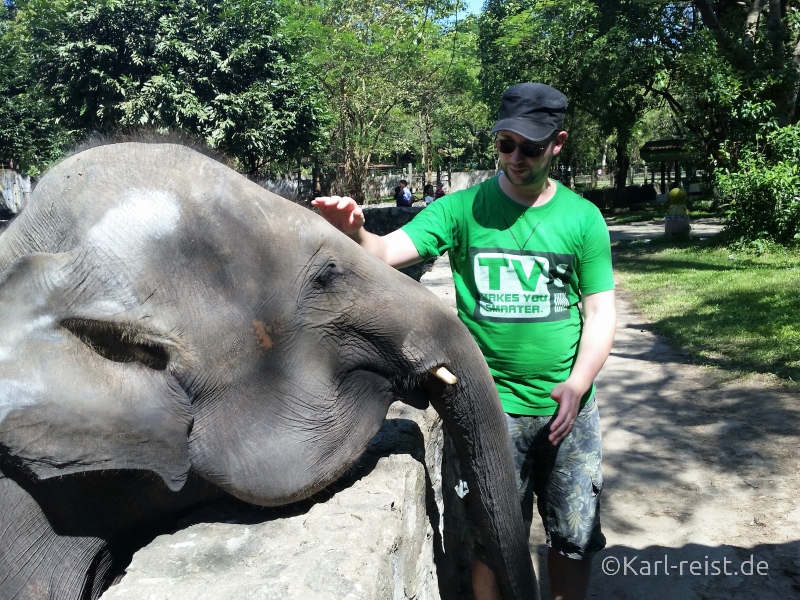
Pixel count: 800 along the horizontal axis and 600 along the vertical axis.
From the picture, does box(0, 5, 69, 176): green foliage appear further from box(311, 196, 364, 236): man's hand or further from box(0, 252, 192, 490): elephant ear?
box(0, 252, 192, 490): elephant ear

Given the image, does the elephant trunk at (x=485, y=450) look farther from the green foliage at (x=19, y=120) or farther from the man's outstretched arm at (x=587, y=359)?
the green foliage at (x=19, y=120)

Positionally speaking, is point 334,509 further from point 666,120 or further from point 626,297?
point 666,120

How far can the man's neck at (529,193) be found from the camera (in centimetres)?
260

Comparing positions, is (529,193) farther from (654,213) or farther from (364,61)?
(654,213)

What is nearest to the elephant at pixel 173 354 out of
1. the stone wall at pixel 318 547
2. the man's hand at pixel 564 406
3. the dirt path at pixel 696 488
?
the stone wall at pixel 318 547

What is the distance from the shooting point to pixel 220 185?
2016 mm

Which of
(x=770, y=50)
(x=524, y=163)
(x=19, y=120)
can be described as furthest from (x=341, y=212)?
(x=19, y=120)

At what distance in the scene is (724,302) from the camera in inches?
355

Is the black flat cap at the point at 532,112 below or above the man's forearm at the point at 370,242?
above

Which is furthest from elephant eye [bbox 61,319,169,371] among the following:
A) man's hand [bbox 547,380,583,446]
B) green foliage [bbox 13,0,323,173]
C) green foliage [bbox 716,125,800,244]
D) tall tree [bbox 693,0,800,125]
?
tall tree [bbox 693,0,800,125]

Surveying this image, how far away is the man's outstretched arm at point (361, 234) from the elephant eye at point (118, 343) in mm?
707

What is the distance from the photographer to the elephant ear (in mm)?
1742

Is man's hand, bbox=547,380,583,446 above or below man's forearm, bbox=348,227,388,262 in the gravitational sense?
below

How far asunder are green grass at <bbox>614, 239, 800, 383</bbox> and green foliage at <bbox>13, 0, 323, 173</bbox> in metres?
7.47
